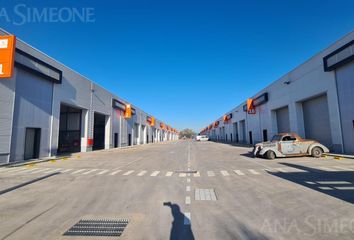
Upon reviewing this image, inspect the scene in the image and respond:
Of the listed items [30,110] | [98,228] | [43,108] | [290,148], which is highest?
[43,108]

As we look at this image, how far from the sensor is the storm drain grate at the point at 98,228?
13.4 ft

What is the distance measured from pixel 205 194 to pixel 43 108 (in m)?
19.0

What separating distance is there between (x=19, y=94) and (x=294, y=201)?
66.1ft

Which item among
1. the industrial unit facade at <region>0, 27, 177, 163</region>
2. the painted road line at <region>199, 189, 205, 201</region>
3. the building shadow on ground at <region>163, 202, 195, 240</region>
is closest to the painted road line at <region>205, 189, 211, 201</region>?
the painted road line at <region>199, 189, 205, 201</region>

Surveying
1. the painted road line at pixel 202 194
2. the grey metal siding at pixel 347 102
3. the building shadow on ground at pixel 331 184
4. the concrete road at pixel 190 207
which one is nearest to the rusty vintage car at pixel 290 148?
the grey metal siding at pixel 347 102

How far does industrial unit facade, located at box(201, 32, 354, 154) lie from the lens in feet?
54.0

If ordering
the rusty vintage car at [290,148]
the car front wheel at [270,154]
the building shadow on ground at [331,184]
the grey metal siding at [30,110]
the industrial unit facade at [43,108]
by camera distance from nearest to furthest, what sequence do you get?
the building shadow on ground at [331,184] → the industrial unit facade at [43,108] → the grey metal siding at [30,110] → the car front wheel at [270,154] → the rusty vintage car at [290,148]

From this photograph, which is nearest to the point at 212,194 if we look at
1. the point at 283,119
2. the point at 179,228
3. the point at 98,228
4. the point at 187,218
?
the point at 187,218

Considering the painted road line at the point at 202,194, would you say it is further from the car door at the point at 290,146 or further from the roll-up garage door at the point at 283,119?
the roll-up garage door at the point at 283,119

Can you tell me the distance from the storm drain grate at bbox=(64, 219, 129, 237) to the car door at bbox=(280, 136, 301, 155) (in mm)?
15836

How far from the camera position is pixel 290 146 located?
1680 cm

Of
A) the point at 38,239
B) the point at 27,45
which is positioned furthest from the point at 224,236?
the point at 27,45

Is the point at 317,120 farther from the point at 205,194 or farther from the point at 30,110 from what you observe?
the point at 30,110

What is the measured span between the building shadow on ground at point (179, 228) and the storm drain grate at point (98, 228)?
3.68ft
